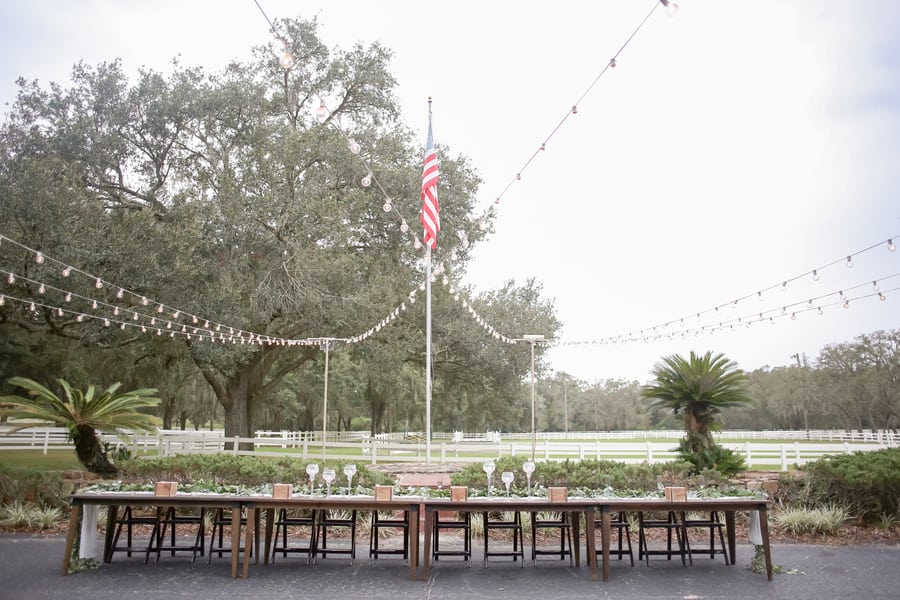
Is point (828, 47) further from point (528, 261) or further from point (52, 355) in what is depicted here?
point (52, 355)

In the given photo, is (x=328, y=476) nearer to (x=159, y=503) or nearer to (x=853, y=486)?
(x=159, y=503)

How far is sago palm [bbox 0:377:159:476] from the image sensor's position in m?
9.73

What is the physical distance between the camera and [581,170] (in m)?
13.9

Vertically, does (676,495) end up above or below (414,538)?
above

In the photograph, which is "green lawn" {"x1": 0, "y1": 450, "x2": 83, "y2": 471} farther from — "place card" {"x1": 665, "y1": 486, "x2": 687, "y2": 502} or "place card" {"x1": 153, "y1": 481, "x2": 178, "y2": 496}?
"place card" {"x1": 665, "y1": 486, "x2": 687, "y2": 502}

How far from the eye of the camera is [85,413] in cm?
987

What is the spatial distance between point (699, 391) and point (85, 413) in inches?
381

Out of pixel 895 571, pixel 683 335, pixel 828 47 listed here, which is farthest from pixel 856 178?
pixel 895 571

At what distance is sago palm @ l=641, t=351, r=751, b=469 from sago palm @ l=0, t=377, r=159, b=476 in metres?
8.45

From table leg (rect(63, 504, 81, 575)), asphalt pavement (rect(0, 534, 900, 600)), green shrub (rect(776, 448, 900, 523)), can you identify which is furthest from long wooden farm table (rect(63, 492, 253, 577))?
green shrub (rect(776, 448, 900, 523))

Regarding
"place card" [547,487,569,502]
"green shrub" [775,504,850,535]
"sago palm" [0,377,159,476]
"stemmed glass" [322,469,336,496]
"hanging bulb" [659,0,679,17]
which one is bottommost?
"green shrub" [775,504,850,535]

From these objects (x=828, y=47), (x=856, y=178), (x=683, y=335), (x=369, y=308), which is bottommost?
(x=683, y=335)

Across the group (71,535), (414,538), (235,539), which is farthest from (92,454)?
(414,538)

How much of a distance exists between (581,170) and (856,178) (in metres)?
5.29
